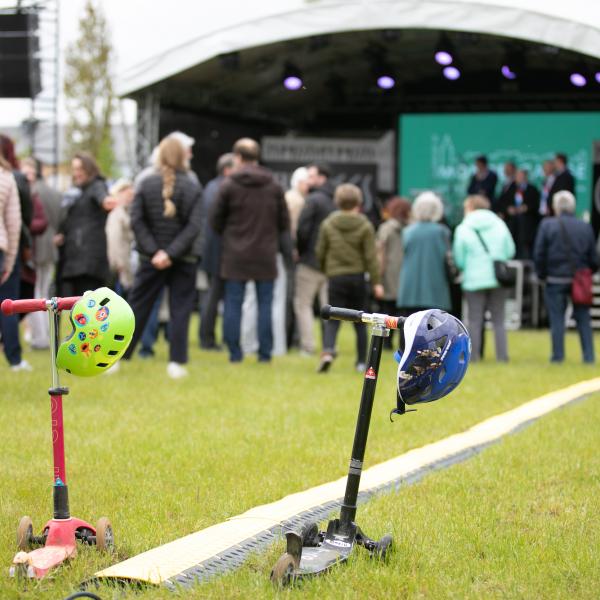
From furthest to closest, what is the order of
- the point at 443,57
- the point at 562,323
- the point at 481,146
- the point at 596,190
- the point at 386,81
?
1. the point at 481,146
2. the point at 386,81
3. the point at 596,190
4. the point at 443,57
5. the point at 562,323

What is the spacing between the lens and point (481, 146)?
20953mm

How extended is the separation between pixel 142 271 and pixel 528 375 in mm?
3870

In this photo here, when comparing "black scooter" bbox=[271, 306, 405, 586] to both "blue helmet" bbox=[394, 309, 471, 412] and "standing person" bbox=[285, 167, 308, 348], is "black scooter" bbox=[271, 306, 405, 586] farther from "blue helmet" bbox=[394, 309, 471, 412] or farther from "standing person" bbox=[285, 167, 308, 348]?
"standing person" bbox=[285, 167, 308, 348]

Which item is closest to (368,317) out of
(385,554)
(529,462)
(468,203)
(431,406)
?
(385,554)

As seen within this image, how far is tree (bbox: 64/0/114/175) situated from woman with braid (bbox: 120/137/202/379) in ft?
112

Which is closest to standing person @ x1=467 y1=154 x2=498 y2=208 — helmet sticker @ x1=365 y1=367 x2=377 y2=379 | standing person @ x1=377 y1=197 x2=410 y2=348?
standing person @ x1=377 y1=197 x2=410 y2=348

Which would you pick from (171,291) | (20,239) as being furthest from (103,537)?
(171,291)

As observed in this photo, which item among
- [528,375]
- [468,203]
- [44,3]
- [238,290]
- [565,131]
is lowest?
[528,375]

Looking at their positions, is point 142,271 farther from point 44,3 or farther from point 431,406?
point 44,3

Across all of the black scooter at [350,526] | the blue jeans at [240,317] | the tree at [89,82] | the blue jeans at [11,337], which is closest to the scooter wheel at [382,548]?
the black scooter at [350,526]

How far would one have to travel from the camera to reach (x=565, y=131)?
66.9ft

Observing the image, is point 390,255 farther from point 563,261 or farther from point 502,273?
point 563,261

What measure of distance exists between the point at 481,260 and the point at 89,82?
34998 mm

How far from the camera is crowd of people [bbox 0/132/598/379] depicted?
388 inches
